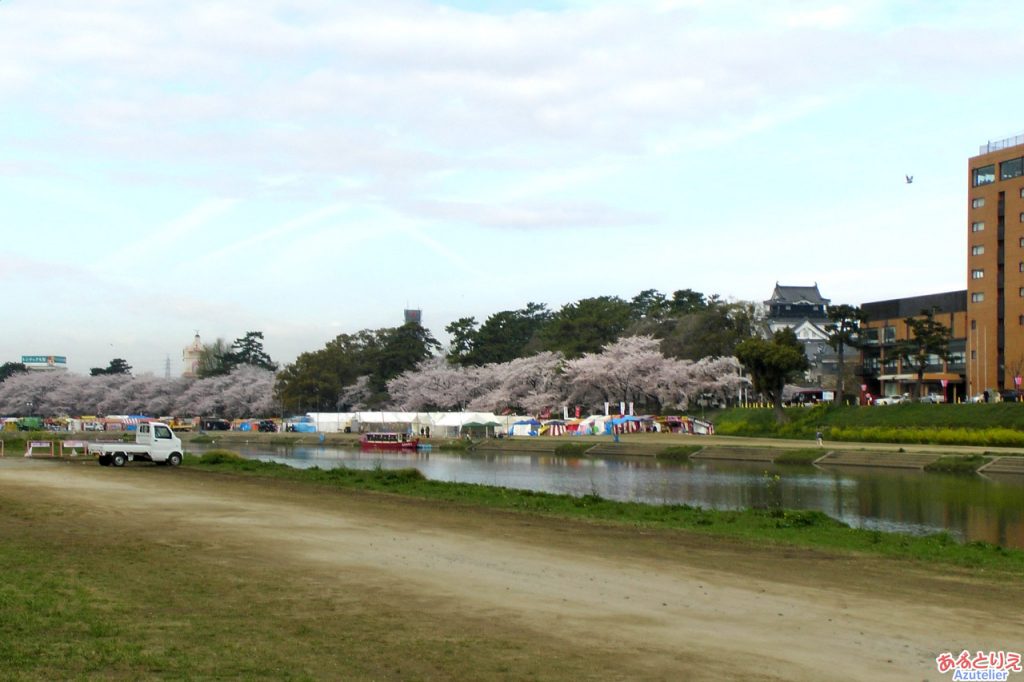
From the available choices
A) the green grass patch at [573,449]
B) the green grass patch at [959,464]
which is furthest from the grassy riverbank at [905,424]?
the green grass patch at [573,449]

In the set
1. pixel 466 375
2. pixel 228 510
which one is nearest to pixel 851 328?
pixel 466 375

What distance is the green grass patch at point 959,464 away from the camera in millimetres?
50250

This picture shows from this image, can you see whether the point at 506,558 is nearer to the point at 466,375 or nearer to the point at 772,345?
the point at 772,345

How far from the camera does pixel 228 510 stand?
76.3ft

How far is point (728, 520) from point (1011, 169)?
64.4 meters

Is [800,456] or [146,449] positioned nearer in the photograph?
[146,449]

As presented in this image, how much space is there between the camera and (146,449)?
4212 cm

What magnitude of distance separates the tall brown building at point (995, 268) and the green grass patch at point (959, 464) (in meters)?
25.9

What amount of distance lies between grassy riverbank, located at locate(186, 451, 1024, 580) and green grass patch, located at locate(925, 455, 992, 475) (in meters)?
28.4

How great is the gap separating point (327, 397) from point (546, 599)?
119797 mm

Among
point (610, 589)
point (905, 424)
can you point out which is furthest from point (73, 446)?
Result: point (905, 424)

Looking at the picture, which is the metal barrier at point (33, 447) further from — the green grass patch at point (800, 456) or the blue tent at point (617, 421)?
the blue tent at point (617, 421)

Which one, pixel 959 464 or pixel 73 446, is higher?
pixel 73 446

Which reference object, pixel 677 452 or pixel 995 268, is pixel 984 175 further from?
pixel 677 452
